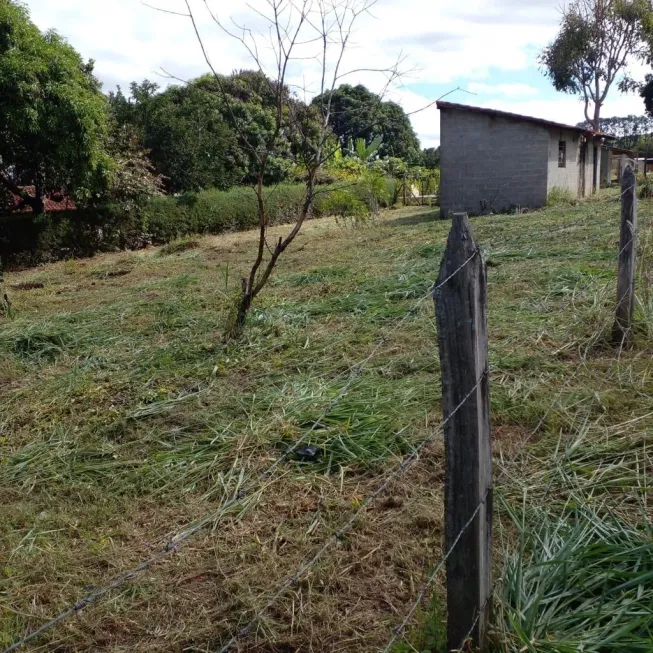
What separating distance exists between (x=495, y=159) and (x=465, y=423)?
19.4 m

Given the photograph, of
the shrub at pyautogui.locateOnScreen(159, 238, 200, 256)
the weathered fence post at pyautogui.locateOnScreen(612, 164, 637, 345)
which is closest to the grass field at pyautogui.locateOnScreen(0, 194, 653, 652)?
the weathered fence post at pyautogui.locateOnScreen(612, 164, 637, 345)

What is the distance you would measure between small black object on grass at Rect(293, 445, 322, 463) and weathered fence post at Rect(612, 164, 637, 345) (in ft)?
7.79

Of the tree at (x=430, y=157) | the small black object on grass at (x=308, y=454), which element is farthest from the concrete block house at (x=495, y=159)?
the tree at (x=430, y=157)

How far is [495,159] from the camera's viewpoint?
1994cm

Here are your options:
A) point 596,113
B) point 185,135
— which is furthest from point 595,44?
point 185,135

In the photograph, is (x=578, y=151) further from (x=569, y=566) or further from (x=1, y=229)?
(x=569, y=566)

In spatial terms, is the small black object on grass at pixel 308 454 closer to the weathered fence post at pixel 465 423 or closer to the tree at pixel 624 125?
the weathered fence post at pixel 465 423

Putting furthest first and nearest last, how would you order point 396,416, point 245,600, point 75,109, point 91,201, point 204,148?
point 204,148 → point 91,201 → point 75,109 → point 396,416 → point 245,600

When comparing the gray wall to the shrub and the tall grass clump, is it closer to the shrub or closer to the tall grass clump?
the shrub

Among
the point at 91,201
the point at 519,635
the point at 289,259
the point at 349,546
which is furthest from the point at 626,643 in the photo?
the point at 91,201

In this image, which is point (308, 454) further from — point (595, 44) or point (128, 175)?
point (595, 44)

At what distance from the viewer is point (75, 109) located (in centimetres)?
1388

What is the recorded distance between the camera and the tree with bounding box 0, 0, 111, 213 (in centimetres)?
1320

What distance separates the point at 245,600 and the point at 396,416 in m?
1.69
